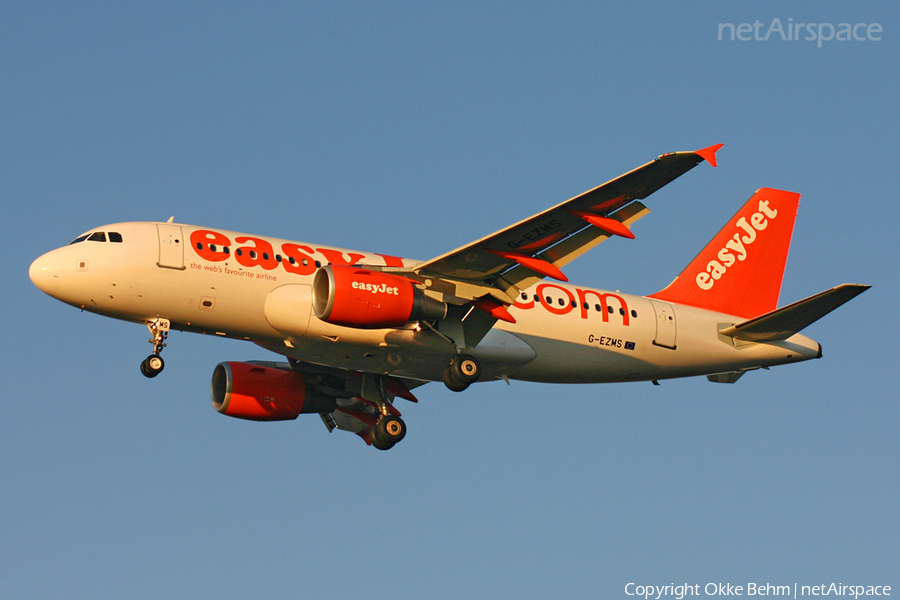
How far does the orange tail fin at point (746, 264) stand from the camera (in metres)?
37.1

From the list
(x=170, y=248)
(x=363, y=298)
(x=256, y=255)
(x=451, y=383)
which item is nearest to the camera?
(x=363, y=298)

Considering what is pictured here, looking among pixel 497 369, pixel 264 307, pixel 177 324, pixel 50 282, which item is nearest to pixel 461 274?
pixel 497 369

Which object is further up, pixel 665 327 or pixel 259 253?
pixel 259 253

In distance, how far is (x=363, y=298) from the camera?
94.7 ft

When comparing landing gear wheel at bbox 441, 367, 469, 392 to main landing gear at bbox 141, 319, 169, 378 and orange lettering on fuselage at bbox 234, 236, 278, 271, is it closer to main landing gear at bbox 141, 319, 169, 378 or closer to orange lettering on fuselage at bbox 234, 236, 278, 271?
orange lettering on fuselage at bbox 234, 236, 278, 271

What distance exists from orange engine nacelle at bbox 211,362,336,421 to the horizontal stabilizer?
1421 cm

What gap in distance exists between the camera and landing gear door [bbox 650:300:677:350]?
34625 millimetres

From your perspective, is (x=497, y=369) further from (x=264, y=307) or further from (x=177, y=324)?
(x=177, y=324)

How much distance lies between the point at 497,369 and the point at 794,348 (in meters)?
10.5

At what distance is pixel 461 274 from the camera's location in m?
30.5

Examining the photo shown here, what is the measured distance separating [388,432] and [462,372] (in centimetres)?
472

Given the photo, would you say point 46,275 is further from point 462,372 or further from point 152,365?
point 462,372

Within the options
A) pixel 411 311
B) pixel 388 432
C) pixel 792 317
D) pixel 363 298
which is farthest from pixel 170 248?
pixel 792 317

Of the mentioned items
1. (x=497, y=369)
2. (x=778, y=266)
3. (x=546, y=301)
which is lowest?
(x=497, y=369)
